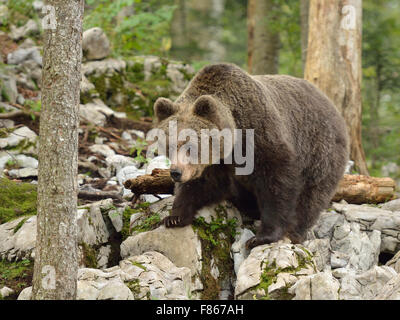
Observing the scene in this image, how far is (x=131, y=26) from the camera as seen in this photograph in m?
11.0

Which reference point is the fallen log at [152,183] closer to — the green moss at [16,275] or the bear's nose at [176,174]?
the bear's nose at [176,174]

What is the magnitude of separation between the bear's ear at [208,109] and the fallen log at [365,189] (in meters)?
2.91

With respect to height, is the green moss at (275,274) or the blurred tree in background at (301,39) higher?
the blurred tree in background at (301,39)

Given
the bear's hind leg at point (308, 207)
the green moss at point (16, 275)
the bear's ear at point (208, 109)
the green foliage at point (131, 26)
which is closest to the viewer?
the green moss at point (16, 275)

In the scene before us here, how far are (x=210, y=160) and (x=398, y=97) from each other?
517 inches

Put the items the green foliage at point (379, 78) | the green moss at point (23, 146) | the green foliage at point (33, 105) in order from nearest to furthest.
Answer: the green moss at point (23, 146), the green foliage at point (33, 105), the green foliage at point (379, 78)

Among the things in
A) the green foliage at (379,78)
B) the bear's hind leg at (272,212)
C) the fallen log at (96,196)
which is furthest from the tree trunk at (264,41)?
the bear's hind leg at (272,212)

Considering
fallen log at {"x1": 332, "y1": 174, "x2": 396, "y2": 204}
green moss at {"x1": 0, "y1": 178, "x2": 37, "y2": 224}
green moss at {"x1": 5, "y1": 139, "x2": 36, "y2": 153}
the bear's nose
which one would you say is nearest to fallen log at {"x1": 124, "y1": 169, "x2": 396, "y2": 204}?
fallen log at {"x1": 332, "y1": 174, "x2": 396, "y2": 204}

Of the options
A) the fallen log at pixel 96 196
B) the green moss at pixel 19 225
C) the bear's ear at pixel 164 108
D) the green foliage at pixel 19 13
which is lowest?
the green moss at pixel 19 225

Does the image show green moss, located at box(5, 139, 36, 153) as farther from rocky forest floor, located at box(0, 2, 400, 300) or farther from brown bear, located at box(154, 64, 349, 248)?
brown bear, located at box(154, 64, 349, 248)

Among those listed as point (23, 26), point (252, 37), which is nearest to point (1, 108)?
point (23, 26)

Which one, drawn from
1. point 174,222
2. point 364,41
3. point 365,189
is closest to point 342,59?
point 365,189

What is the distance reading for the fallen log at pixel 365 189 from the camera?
275 inches
